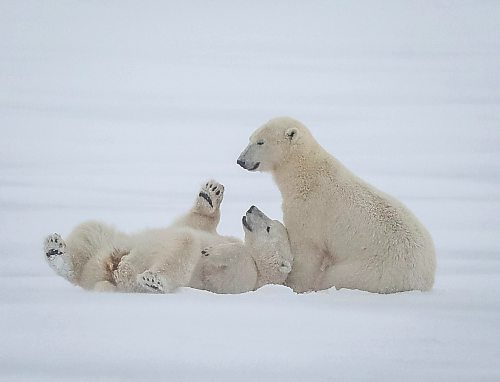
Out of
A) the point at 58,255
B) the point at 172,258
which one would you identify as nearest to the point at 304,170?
the point at 172,258

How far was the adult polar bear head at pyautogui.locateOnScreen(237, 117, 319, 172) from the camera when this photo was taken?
236 inches

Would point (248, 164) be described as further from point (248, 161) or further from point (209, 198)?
point (209, 198)

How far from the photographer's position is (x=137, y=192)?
9.30 meters

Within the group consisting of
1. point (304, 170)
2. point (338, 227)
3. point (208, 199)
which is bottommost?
point (338, 227)

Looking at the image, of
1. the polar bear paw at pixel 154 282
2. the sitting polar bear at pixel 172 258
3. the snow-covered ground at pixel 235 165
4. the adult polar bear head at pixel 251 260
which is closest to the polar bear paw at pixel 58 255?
the sitting polar bear at pixel 172 258

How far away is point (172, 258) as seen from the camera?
5121 mm

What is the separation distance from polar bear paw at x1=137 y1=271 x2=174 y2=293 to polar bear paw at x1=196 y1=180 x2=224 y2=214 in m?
0.96

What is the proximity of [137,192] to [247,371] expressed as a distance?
566cm

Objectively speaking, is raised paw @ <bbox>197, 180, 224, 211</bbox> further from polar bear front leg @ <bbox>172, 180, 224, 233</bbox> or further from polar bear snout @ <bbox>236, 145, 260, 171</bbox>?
polar bear snout @ <bbox>236, 145, 260, 171</bbox>

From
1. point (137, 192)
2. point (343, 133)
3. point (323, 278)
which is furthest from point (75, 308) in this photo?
point (343, 133)

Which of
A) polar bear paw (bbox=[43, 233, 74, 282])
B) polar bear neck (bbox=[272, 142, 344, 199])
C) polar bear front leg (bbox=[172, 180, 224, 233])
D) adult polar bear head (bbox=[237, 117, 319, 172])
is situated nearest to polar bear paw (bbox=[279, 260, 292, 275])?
polar bear neck (bbox=[272, 142, 344, 199])

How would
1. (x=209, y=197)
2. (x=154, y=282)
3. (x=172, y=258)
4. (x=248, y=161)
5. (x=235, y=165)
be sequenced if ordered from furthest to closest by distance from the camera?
(x=235, y=165), (x=248, y=161), (x=209, y=197), (x=172, y=258), (x=154, y=282)

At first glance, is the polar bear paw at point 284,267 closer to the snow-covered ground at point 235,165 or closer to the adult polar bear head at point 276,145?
the snow-covered ground at point 235,165

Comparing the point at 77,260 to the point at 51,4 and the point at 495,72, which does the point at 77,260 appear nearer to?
the point at 495,72
